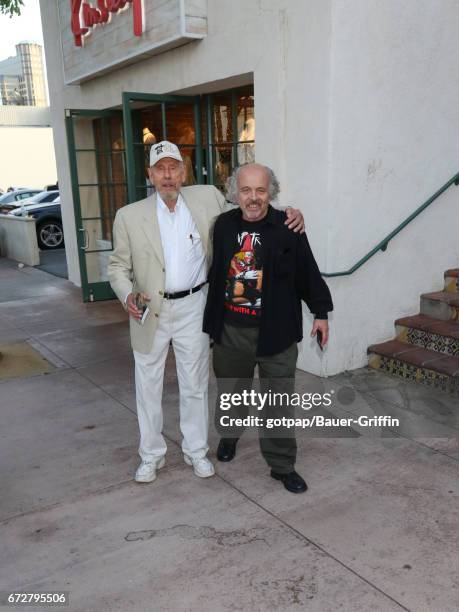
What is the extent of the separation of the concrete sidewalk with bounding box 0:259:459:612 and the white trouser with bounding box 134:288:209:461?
0.75 ft

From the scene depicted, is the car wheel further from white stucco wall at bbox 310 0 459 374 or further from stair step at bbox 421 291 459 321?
stair step at bbox 421 291 459 321

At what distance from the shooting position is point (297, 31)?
4363mm

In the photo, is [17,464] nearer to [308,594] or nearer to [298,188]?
[308,594]

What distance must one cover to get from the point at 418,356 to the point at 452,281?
1.09 m

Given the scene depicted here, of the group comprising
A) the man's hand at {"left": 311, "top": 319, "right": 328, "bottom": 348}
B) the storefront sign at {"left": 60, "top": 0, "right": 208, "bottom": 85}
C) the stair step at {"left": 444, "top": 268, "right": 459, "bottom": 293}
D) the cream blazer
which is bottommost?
the stair step at {"left": 444, "top": 268, "right": 459, "bottom": 293}

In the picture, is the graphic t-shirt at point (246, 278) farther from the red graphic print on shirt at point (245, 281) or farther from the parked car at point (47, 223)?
the parked car at point (47, 223)

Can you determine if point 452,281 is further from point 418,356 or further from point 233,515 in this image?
point 233,515

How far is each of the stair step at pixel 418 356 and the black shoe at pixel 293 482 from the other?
175cm

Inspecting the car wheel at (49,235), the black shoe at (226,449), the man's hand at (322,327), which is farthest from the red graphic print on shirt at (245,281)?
the car wheel at (49,235)

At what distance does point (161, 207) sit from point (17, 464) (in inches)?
73.2

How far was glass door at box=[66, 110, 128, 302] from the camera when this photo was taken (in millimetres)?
7875

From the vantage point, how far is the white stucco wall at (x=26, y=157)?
35625mm

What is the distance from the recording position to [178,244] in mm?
3078

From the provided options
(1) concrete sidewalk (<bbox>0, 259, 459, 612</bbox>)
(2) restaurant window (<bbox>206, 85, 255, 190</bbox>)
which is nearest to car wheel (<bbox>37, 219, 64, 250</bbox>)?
(2) restaurant window (<bbox>206, 85, 255, 190</bbox>)
